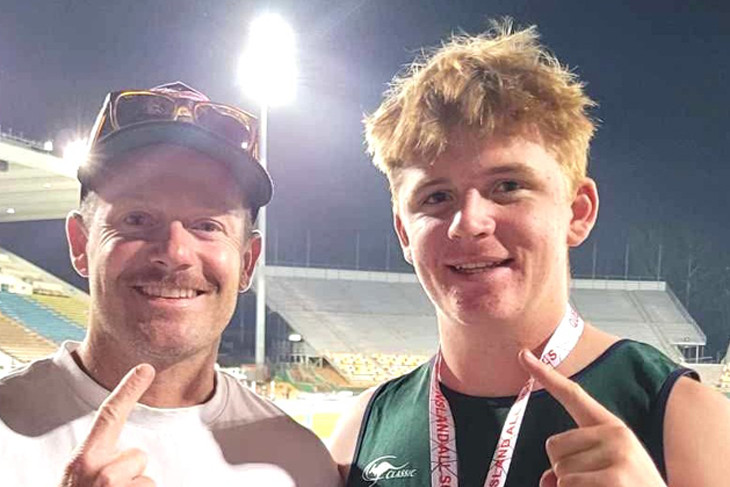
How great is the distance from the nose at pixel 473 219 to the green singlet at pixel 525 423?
1.07ft

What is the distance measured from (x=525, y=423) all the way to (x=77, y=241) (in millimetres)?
937

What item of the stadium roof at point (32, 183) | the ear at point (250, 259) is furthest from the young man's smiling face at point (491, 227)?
the stadium roof at point (32, 183)

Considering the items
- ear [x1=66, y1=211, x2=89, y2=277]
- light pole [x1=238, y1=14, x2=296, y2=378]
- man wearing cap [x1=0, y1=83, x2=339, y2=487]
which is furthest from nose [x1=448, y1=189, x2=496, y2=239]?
light pole [x1=238, y1=14, x2=296, y2=378]

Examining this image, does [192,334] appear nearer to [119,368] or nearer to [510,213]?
[119,368]

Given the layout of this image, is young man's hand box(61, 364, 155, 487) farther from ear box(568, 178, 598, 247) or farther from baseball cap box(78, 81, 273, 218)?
ear box(568, 178, 598, 247)

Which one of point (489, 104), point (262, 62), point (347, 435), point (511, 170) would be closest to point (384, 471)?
point (347, 435)

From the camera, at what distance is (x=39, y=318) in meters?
13.9

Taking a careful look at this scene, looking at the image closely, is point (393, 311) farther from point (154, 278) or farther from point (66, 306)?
point (154, 278)

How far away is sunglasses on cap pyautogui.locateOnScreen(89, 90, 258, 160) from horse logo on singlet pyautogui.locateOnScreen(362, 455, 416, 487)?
673mm

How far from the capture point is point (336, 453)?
172 cm

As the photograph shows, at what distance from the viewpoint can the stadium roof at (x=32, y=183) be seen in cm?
1150

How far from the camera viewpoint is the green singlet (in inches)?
51.2

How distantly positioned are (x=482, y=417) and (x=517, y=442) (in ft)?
0.30

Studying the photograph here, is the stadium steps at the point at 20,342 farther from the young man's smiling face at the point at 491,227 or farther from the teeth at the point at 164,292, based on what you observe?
the young man's smiling face at the point at 491,227
